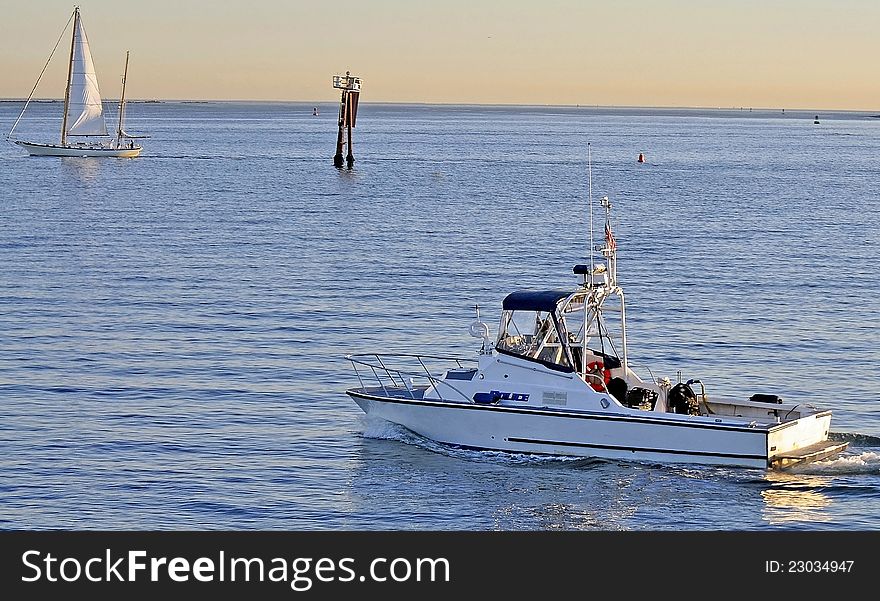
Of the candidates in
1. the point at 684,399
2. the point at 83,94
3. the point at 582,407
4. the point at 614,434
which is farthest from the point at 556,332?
the point at 83,94

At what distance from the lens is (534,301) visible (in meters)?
27.0

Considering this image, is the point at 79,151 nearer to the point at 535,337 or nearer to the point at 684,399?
the point at 535,337

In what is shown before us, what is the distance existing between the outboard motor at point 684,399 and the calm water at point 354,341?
1499 millimetres

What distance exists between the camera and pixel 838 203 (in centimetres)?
9275

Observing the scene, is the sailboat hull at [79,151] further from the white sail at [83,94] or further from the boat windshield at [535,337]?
the boat windshield at [535,337]

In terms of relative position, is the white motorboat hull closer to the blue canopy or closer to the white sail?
the blue canopy

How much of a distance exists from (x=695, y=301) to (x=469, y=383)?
71.5ft

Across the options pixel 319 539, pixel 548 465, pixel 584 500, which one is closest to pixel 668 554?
pixel 319 539

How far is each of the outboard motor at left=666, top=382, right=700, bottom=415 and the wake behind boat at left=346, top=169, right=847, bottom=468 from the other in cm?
2

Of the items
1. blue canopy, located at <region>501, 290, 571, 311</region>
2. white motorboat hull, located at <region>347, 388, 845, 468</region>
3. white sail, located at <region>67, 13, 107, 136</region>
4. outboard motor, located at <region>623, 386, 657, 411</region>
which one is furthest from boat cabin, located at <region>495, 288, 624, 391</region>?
white sail, located at <region>67, 13, 107, 136</region>

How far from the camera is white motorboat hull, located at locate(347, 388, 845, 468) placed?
984 inches

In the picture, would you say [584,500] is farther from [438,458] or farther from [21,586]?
[21,586]

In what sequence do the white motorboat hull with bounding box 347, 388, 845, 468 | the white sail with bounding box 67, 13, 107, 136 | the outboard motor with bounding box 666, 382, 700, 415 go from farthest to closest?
the white sail with bounding box 67, 13, 107, 136, the outboard motor with bounding box 666, 382, 700, 415, the white motorboat hull with bounding box 347, 388, 845, 468

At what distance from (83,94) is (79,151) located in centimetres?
941
